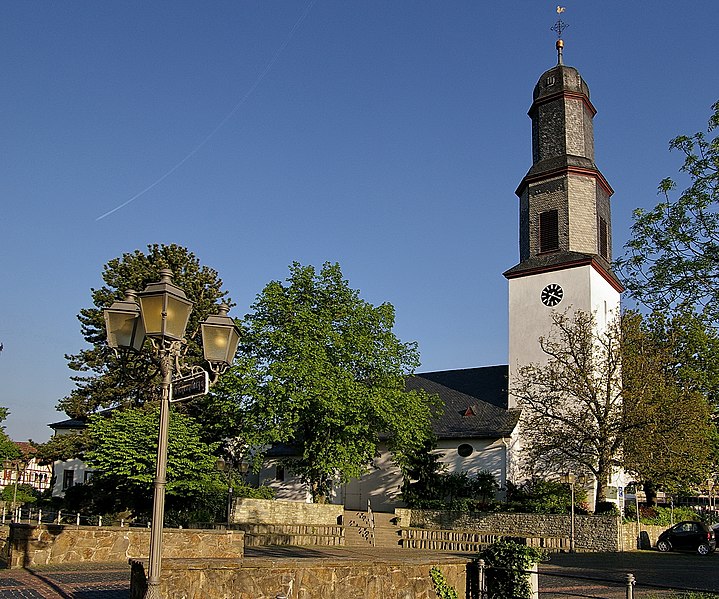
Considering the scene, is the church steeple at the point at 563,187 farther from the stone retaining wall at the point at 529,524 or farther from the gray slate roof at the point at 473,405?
the stone retaining wall at the point at 529,524

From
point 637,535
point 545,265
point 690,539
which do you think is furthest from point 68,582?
point 545,265

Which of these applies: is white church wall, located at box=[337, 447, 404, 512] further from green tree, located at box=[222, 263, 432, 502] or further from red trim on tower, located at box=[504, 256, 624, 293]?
red trim on tower, located at box=[504, 256, 624, 293]

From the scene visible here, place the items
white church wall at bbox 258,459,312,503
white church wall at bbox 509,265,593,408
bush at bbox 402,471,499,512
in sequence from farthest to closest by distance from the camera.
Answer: white church wall at bbox 258,459,312,503 < white church wall at bbox 509,265,593,408 < bush at bbox 402,471,499,512

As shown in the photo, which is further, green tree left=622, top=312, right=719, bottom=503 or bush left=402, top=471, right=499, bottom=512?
bush left=402, top=471, right=499, bottom=512

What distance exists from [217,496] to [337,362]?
7253 millimetres

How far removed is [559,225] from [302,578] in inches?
1195

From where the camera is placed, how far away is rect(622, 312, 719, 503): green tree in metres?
27.8

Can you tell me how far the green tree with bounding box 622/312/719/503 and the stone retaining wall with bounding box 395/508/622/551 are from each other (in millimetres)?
2459

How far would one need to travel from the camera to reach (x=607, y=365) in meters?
30.5

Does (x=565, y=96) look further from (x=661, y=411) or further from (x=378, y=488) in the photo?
(x=378, y=488)

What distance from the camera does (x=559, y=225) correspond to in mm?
37312

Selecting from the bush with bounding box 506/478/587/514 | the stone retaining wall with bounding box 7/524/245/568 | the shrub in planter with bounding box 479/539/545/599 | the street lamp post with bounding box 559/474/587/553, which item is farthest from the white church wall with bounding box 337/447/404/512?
the shrub in planter with bounding box 479/539/545/599

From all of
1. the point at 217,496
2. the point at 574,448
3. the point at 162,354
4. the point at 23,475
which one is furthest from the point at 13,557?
the point at 23,475

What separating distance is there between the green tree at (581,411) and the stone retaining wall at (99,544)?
17232 millimetres
